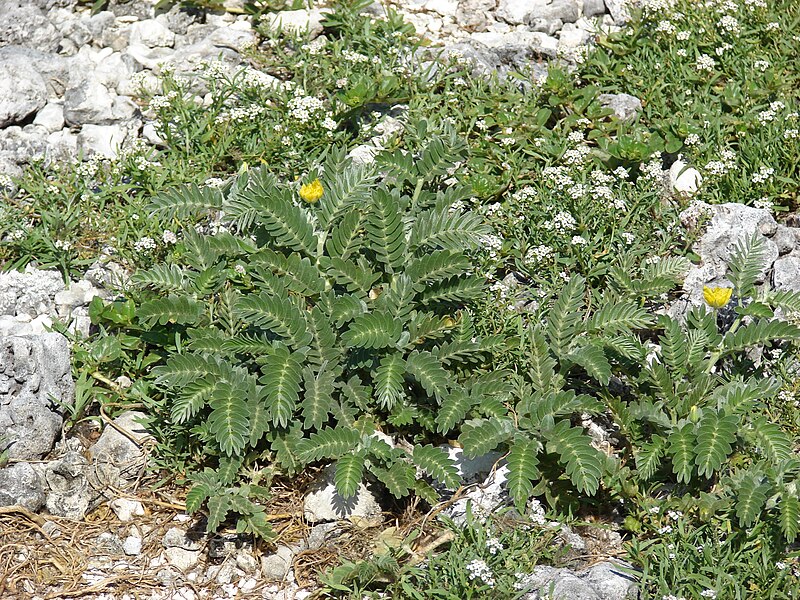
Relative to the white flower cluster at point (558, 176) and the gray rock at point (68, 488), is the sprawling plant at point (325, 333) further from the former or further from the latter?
the white flower cluster at point (558, 176)

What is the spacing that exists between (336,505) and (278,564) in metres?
0.33

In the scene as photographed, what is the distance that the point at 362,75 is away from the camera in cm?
556

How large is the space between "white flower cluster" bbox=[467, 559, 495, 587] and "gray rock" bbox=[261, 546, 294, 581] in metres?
0.80

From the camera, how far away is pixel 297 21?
236 inches

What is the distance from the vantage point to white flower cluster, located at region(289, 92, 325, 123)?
17.0ft

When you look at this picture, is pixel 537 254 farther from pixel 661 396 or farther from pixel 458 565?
pixel 458 565

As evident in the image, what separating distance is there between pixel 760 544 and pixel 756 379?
82 centimetres

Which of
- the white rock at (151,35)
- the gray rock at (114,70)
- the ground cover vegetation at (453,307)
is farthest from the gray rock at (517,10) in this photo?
the gray rock at (114,70)

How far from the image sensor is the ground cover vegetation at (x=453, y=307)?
12.2 ft

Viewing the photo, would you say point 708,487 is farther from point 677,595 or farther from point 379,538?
point 379,538

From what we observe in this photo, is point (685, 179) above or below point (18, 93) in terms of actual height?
above

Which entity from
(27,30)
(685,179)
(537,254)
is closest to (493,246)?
(537,254)

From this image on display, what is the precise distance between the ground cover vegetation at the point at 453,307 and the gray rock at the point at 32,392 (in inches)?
4.4

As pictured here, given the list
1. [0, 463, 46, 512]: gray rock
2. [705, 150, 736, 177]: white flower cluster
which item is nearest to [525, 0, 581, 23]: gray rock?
[705, 150, 736, 177]: white flower cluster
